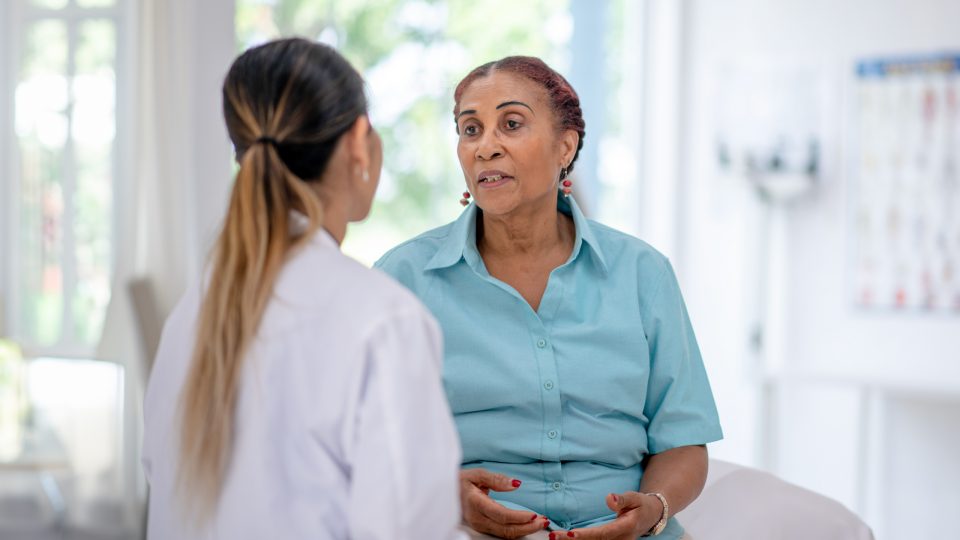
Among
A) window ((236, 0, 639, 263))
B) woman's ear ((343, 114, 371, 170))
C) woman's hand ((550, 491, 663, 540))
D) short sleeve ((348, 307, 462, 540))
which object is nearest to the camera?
short sleeve ((348, 307, 462, 540))

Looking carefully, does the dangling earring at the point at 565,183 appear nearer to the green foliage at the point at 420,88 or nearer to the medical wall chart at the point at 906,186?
the green foliage at the point at 420,88

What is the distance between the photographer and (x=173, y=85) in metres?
2.77

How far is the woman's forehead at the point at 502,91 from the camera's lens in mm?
1851

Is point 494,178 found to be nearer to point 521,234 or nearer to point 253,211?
point 521,234

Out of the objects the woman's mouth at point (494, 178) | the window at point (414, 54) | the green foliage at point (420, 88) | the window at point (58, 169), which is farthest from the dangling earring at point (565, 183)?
the green foliage at point (420, 88)

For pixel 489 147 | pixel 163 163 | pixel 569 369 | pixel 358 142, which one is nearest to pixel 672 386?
pixel 569 369

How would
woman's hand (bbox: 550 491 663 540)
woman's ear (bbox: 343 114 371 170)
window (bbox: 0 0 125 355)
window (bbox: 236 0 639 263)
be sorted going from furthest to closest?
window (bbox: 236 0 639 263), window (bbox: 0 0 125 355), woman's hand (bbox: 550 491 663 540), woman's ear (bbox: 343 114 371 170)

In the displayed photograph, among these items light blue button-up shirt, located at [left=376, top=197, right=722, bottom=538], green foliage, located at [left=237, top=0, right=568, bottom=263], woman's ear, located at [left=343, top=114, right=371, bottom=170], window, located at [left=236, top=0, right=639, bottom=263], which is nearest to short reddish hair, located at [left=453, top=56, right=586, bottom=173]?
light blue button-up shirt, located at [left=376, top=197, right=722, bottom=538]

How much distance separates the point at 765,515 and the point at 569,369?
0.44 meters

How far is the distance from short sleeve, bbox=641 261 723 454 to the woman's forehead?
387 millimetres

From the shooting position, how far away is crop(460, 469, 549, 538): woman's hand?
5.41 feet

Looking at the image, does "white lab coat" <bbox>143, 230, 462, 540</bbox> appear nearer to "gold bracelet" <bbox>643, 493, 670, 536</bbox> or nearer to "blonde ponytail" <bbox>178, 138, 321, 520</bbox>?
"blonde ponytail" <bbox>178, 138, 321, 520</bbox>

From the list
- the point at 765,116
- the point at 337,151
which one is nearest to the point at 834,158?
the point at 765,116

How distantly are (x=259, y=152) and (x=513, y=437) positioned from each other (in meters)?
0.74
